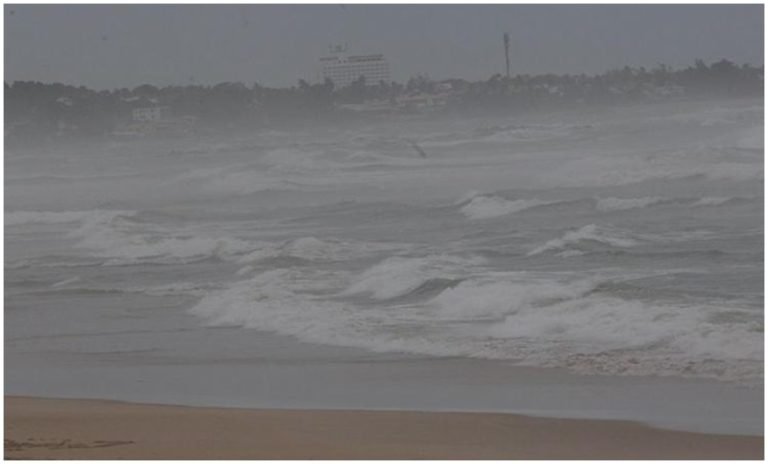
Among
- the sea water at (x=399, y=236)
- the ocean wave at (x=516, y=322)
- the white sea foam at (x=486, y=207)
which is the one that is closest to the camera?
the ocean wave at (x=516, y=322)

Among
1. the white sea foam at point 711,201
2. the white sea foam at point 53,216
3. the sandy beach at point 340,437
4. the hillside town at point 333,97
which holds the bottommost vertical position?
Answer: the sandy beach at point 340,437

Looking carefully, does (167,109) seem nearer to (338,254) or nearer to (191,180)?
(191,180)

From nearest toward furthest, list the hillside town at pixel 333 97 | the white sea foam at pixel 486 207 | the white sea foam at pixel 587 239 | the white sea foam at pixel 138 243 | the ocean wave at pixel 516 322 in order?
the ocean wave at pixel 516 322 → the white sea foam at pixel 587 239 → the hillside town at pixel 333 97 → the white sea foam at pixel 486 207 → the white sea foam at pixel 138 243

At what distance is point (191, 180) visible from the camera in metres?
5.35

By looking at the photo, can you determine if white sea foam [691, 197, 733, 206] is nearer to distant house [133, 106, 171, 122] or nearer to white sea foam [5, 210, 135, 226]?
distant house [133, 106, 171, 122]

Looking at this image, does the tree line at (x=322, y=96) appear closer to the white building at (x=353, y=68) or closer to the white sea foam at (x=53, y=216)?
the white building at (x=353, y=68)

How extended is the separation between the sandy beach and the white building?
140 centimetres

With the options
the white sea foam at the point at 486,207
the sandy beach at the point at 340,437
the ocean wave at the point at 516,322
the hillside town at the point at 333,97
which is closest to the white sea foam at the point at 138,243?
the ocean wave at the point at 516,322

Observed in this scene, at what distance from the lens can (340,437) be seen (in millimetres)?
3822

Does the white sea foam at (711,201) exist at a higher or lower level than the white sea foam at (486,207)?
lower

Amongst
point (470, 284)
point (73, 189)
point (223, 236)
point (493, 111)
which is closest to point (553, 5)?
point (493, 111)

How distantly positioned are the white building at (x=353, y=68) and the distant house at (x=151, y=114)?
688 millimetres

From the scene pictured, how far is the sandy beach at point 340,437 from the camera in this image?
145 inches

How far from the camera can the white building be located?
498cm
